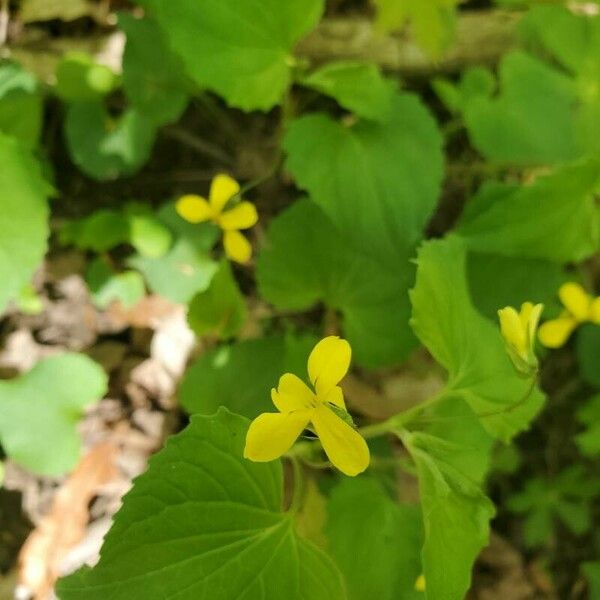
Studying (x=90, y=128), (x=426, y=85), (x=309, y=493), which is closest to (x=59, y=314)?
(x=90, y=128)

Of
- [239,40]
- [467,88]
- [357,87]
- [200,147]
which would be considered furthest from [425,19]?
[200,147]

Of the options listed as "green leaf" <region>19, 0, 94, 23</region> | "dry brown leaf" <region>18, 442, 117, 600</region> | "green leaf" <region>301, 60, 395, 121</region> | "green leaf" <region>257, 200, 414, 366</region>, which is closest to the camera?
"green leaf" <region>301, 60, 395, 121</region>

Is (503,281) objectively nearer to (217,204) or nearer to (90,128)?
(217,204)

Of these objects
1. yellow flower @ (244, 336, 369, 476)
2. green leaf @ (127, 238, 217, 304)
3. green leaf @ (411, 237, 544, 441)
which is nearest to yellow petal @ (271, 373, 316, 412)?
yellow flower @ (244, 336, 369, 476)

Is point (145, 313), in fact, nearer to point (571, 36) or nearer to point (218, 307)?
point (218, 307)

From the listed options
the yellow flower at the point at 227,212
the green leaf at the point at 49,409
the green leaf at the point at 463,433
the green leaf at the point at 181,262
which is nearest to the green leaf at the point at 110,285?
the green leaf at the point at 181,262

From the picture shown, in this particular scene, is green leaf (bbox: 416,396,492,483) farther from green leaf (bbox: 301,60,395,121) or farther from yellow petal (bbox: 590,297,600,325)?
green leaf (bbox: 301,60,395,121)
